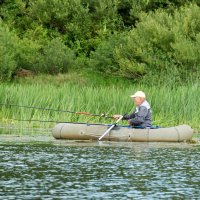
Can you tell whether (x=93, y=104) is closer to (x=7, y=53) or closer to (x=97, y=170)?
(x=97, y=170)

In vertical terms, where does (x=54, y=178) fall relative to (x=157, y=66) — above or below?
below

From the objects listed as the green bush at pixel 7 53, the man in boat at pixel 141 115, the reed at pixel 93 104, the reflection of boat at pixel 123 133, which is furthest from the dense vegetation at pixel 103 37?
the reflection of boat at pixel 123 133

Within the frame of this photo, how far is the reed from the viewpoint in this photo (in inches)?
1041

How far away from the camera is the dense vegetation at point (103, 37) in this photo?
135 feet

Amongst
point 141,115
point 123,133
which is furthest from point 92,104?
point 141,115

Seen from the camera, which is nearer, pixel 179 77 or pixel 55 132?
pixel 55 132

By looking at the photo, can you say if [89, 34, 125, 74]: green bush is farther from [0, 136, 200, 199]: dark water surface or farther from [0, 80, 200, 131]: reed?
[0, 136, 200, 199]: dark water surface

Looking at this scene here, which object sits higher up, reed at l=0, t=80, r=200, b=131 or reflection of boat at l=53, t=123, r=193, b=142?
reed at l=0, t=80, r=200, b=131

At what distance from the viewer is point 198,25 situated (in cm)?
4206

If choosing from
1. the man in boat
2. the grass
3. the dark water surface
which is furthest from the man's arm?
the grass

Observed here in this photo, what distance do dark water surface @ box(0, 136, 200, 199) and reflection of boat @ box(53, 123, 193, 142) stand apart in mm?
528

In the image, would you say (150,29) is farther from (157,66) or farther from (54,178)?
(54,178)

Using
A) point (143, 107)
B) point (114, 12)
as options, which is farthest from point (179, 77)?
point (143, 107)

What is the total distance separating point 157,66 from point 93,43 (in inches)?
263
